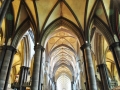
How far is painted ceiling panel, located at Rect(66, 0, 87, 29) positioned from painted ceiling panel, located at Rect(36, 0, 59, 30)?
168cm

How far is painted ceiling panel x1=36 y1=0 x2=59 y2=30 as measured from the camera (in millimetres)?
14031

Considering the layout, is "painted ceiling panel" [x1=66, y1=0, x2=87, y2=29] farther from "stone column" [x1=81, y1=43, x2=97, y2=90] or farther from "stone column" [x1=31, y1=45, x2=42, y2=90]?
"stone column" [x1=31, y1=45, x2=42, y2=90]

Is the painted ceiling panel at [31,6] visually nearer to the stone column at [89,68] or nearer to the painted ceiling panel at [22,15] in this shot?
the painted ceiling panel at [22,15]

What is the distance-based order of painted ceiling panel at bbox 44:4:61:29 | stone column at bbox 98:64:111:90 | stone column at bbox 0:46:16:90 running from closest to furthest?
stone column at bbox 0:46:16:90 → painted ceiling panel at bbox 44:4:61:29 → stone column at bbox 98:64:111:90

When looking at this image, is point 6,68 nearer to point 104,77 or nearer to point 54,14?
point 54,14

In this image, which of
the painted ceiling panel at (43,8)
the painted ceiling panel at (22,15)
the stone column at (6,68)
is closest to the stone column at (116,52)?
the painted ceiling panel at (43,8)

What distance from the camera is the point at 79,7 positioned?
46.8 ft

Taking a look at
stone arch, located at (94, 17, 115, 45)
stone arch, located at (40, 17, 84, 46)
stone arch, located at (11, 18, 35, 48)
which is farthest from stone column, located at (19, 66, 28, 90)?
stone arch, located at (94, 17, 115, 45)

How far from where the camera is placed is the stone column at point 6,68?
11141mm

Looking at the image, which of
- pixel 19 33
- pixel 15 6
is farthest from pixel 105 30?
pixel 15 6

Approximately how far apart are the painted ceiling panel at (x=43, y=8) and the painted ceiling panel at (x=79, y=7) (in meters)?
1.68

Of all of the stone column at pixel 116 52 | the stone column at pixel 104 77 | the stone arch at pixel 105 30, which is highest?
the stone arch at pixel 105 30

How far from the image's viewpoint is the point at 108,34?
1320 cm

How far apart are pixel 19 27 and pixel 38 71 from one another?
502 cm
